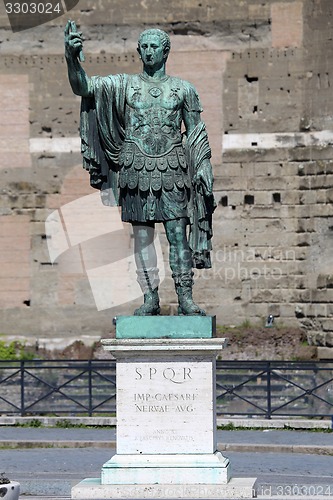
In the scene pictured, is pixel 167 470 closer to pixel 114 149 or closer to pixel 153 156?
pixel 153 156

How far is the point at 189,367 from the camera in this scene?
14078mm

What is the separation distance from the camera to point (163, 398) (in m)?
14.1

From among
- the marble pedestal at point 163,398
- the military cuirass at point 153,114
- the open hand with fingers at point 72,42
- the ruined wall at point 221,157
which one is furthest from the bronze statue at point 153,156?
the ruined wall at point 221,157

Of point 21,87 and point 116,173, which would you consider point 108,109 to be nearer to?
point 116,173

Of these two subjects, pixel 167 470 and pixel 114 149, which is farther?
pixel 114 149

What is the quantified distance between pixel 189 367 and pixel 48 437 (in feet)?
23.4

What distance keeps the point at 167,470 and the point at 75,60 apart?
3.33 meters

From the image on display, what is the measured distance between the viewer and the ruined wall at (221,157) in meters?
31.2

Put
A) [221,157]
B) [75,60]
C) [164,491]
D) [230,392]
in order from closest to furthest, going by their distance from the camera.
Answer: [164,491] < [75,60] < [230,392] < [221,157]

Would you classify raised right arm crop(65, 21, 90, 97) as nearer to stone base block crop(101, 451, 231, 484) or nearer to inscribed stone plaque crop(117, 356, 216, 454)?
inscribed stone plaque crop(117, 356, 216, 454)

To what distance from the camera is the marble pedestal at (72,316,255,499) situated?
549 inches

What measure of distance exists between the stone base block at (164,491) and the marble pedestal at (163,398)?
0.11 metres

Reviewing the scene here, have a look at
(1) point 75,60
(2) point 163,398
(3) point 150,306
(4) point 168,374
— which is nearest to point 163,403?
(2) point 163,398

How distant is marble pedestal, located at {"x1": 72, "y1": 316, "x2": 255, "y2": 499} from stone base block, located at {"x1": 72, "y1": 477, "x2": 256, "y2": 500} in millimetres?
112
